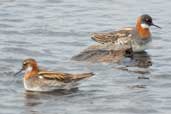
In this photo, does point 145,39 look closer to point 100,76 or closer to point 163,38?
point 163,38

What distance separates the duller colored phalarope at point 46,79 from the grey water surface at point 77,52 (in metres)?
0.19

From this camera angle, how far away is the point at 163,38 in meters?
25.0

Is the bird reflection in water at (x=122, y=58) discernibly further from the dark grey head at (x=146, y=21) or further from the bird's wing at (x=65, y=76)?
the bird's wing at (x=65, y=76)

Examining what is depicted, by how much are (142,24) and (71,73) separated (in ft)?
14.6

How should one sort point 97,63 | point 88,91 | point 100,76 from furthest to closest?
point 97,63 → point 100,76 → point 88,91

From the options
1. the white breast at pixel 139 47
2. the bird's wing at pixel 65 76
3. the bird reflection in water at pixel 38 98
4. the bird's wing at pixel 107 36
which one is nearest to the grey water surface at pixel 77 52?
the bird reflection in water at pixel 38 98

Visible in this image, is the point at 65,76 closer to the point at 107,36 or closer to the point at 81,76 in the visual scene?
the point at 81,76

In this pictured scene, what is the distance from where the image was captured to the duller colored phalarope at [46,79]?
19.6m

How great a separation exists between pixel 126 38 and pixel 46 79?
4.77 m

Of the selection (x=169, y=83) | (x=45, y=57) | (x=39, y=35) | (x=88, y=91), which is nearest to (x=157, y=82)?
(x=169, y=83)

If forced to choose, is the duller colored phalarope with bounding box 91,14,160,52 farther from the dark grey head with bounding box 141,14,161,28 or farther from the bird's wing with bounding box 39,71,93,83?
the bird's wing with bounding box 39,71,93,83

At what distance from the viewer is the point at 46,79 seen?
19859 mm

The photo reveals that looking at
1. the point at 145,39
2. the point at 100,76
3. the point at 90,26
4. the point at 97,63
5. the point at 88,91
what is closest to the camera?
the point at 88,91

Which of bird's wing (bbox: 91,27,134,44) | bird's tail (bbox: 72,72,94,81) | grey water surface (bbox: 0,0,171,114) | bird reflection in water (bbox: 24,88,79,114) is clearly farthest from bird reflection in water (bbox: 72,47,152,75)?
bird reflection in water (bbox: 24,88,79,114)
